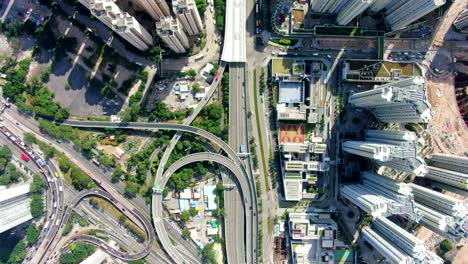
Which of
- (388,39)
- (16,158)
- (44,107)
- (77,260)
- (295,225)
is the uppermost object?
(388,39)

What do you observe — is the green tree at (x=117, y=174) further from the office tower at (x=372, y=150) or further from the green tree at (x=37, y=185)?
the office tower at (x=372, y=150)

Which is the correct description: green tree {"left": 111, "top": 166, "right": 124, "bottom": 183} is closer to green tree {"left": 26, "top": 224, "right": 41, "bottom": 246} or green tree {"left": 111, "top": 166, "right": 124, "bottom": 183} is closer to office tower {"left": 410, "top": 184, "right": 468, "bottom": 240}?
green tree {"left": 26, "top": 224, "right": 41, "bottom": 246}

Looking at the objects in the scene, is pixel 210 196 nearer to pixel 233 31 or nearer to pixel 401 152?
pixel 233 31

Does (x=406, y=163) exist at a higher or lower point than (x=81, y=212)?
higher

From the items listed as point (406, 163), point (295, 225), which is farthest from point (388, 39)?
point (295, 225)

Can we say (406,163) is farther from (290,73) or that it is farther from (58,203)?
(58,203)

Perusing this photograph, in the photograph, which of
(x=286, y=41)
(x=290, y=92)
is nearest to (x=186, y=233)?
(x=290, y=92)

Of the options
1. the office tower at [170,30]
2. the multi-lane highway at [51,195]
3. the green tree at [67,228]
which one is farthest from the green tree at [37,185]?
the office tower at [170,30]
